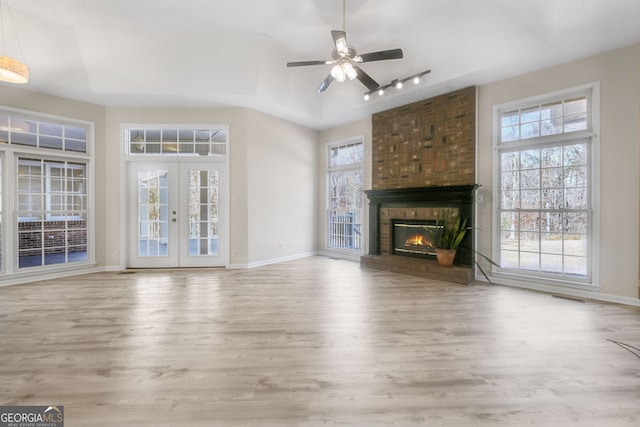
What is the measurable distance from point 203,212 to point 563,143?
574 centimetres

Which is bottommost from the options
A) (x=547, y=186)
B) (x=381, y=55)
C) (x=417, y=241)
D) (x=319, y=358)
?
(x=319, y=358)

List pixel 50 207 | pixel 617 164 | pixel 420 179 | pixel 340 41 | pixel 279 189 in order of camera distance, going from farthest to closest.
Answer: pixel 279 189 < pixel 420 179 < pixel 50 207 < pixel 617 164 < pixel 340 41

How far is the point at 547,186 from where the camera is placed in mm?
3658

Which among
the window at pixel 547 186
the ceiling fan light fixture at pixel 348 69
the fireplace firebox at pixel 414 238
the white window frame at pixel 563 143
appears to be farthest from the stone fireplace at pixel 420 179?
the ceiling fan light fixture at pixel 348 69

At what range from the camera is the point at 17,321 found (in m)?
2.59

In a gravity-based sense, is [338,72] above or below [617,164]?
above

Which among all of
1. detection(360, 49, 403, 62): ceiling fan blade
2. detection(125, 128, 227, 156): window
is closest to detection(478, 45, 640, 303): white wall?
detection(360, 49, 403, 62): ceiling fan blade

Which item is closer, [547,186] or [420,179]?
[547,186]

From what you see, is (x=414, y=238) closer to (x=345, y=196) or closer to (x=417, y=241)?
(x=417, y=241)

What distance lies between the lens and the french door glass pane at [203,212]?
16.3ft

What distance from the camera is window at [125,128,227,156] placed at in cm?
491

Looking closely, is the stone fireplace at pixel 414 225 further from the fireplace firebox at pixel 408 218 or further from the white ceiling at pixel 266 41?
the white ceiling at pixel 266 41

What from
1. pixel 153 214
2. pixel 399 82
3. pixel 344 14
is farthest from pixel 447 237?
pixel 153 214

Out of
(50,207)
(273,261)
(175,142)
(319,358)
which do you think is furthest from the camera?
(273,261)
